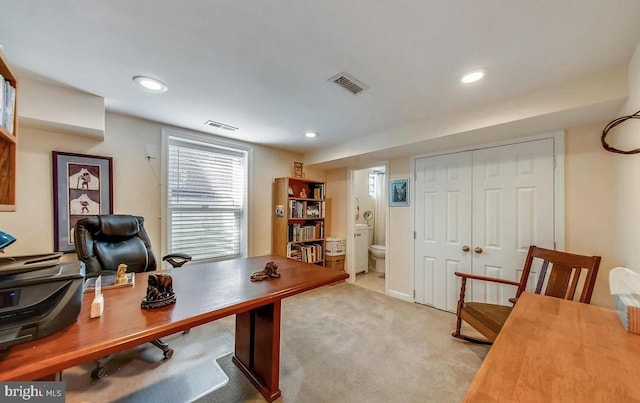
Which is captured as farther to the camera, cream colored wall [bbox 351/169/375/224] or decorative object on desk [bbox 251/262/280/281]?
cream colored wall [bbox 351/169/375/224]

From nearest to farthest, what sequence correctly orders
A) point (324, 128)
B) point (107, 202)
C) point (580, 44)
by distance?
point (580, 44) < point (107, 202) < point (324, 128)

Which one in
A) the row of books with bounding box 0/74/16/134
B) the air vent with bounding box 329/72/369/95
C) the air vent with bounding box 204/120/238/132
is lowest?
the row of books with bounding box 0/74/16/134

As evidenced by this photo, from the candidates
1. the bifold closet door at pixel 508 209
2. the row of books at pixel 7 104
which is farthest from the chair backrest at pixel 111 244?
the bifold closet door at pixel 508 209

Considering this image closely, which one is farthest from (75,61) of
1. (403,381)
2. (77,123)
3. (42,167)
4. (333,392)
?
(403,381)

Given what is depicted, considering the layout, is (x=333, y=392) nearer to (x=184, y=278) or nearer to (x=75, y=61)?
(x=184, y=278)

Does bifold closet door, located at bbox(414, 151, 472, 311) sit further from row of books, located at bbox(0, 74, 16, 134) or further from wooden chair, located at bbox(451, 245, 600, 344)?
row of books, located at bbox(0, 74, 16, 134)

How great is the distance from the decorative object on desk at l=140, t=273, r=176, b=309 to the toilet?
4.09m

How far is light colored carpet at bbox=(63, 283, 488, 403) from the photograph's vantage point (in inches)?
65.3

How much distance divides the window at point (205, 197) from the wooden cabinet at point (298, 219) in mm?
505

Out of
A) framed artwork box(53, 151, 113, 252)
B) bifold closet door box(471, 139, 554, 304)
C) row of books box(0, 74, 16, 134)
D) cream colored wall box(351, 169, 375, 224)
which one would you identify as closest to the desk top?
row of books box(0, 74, 16, 134)

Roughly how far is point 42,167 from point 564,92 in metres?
4.38

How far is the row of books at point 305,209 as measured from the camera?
388 cm

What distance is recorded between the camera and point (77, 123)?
6.88 ft

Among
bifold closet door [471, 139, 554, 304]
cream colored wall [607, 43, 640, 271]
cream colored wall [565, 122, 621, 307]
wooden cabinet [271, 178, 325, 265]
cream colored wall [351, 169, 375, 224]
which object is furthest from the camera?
cream colored wall [351, 169, 375, 224]
